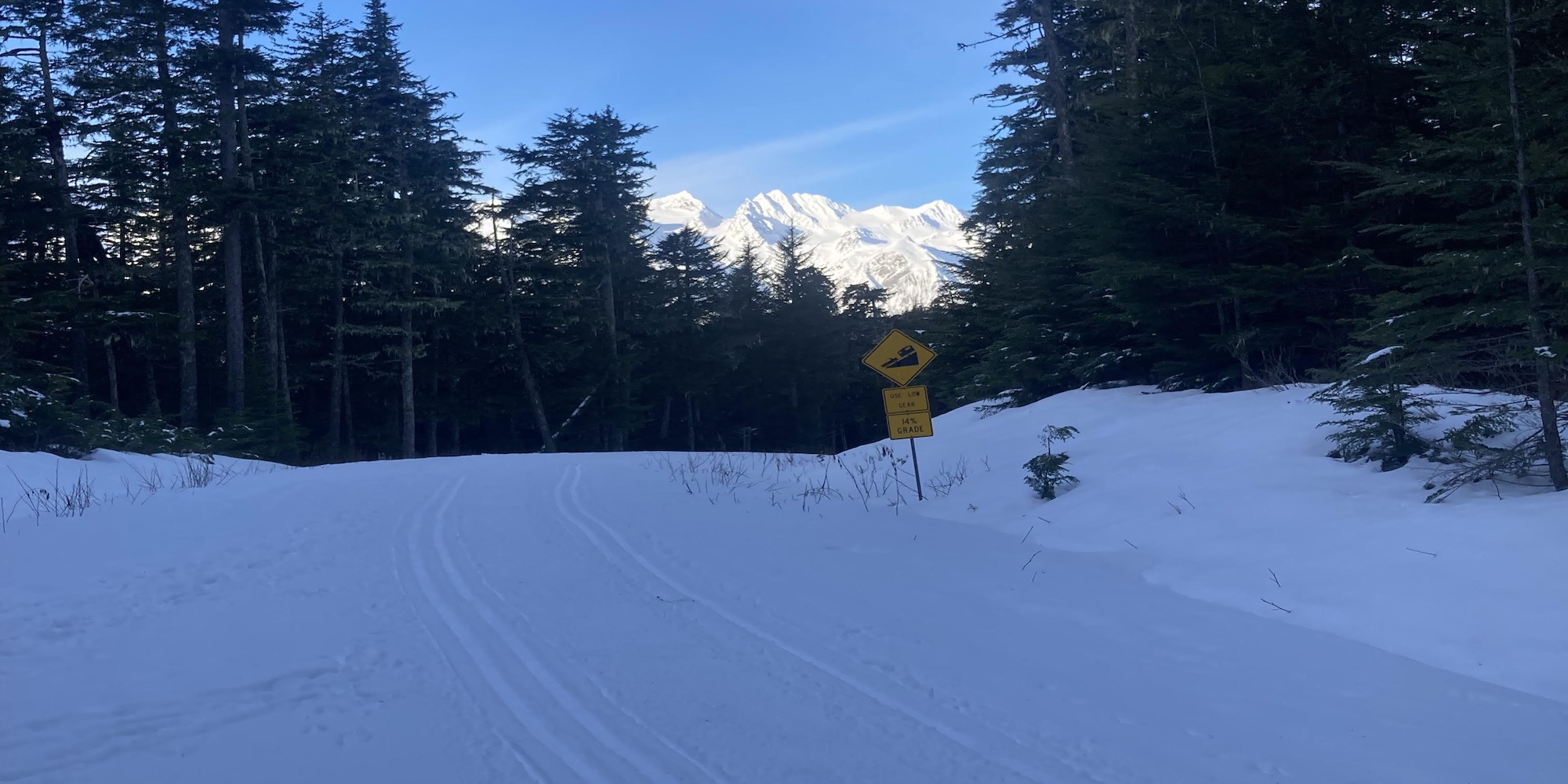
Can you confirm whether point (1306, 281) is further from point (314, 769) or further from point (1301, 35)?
point (314, 769)

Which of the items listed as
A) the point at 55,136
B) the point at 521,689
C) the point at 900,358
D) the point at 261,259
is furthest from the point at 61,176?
the point at 521,689

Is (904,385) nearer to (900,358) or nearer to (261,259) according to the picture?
(900,358)

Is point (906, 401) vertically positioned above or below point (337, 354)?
below

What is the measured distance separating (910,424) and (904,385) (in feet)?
1.79

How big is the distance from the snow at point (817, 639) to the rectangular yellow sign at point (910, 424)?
2.18 meters

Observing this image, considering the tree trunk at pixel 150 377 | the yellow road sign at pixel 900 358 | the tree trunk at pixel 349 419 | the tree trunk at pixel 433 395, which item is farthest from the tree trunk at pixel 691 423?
the yellow road sign at pixel 900 358

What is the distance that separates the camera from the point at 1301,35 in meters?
14.3

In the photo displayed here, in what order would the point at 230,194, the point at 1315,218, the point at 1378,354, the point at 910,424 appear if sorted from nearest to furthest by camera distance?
the point at 1378,354, the point at 910,424, the point at 1315,218, the point at 230,194

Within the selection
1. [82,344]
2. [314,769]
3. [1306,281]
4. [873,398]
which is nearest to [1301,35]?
[1306,281]

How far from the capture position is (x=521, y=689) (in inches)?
192

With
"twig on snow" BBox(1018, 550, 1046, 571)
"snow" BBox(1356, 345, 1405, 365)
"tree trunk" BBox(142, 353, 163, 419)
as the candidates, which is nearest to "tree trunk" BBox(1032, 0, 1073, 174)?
"snow" BBox(1356, 345, 1405, 365)

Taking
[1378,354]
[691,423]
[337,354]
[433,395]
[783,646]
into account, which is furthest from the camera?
[691,423]

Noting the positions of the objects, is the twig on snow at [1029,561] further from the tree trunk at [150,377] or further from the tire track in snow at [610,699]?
the tree trunk at [150,377]

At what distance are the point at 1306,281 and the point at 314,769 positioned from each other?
570 inches
